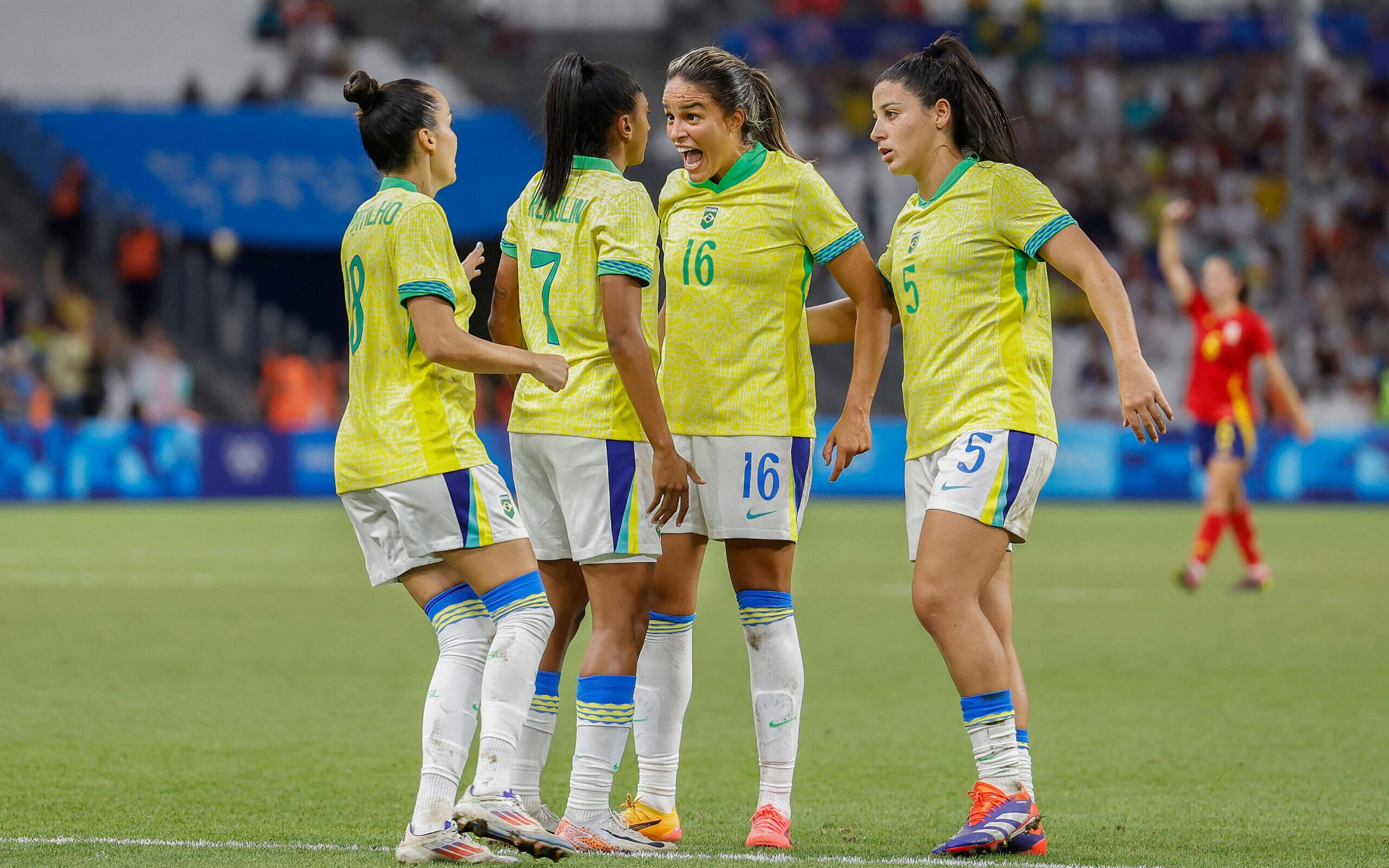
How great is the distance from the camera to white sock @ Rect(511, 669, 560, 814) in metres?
Answer: 4.48

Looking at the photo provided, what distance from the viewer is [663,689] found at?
4.60m

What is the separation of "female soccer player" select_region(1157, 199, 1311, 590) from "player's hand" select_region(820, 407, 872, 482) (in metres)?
7.02

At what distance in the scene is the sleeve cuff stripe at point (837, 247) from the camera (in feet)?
14.8

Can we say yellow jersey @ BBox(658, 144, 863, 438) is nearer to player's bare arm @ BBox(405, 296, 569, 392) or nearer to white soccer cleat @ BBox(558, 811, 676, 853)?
player's bare arm @ BBox(405, 296, 569, 392)

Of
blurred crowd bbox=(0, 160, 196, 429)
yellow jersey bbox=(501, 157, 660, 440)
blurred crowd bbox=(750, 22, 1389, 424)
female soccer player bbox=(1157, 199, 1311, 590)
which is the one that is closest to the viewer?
yellow jersey bbox=(501, 157, 660, 440)

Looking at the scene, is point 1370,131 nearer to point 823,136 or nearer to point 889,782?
point 823,136

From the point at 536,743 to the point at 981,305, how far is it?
1.74m

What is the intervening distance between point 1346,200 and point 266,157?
16.8 meters

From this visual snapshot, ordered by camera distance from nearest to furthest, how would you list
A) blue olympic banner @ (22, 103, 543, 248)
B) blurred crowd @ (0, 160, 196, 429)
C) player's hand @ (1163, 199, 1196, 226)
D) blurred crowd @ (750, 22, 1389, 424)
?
player's hand @ (1163, 199, 1196, 226)
blurred crowd @ (0, 160, 196, 429)
blue olympic banner @ (22, 103, 543, 248)
blurred crowd @ (750, 22, 1389, 424)

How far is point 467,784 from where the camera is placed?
535 cm

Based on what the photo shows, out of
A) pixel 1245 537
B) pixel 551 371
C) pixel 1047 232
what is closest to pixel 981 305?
pixel 1047 232

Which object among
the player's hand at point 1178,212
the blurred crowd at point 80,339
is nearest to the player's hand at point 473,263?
the player's hand at point 1178,212

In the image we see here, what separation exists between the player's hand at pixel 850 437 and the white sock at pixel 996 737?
730 mm

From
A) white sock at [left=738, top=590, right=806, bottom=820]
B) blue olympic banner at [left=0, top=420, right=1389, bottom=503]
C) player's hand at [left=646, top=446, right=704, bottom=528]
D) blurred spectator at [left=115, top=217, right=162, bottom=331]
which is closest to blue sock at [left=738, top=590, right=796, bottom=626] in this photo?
white sock at [left=738, top=590, right=806, bottom=820]
